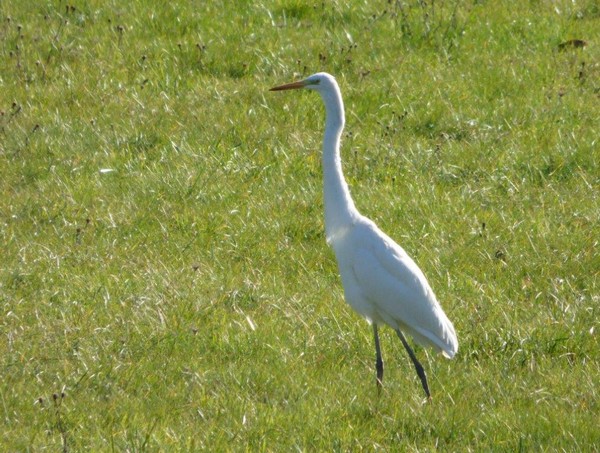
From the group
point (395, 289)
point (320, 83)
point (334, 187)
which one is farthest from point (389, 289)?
point (320, 83)

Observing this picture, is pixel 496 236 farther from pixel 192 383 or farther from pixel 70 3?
pixel 70 3

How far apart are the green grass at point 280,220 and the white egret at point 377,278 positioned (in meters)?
0.24

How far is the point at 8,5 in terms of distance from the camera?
1030 centimetres

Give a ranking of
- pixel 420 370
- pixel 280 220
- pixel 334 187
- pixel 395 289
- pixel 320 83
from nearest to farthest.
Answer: pixel 420 370
pixel 395 289
pixel 334 187
pixel 320 83
pixel 280 220

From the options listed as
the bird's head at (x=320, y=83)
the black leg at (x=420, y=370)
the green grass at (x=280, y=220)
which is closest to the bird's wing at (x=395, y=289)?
the black leg at (x=420, y=370)

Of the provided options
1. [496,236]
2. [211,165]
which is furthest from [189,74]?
[496,236]

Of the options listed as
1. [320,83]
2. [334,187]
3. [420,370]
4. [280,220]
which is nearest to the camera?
[420,370]

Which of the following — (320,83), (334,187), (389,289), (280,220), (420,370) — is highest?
(320,83)

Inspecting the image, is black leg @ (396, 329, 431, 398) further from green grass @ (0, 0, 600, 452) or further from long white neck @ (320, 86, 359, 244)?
long white neck @ (320, 86, 359, 244)

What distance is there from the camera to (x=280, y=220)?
7281 millimetres

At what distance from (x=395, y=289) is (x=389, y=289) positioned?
30 millimetres

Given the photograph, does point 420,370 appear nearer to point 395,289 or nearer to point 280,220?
point 395,289

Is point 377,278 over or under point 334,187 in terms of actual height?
under

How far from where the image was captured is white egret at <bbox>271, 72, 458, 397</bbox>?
220 inches
